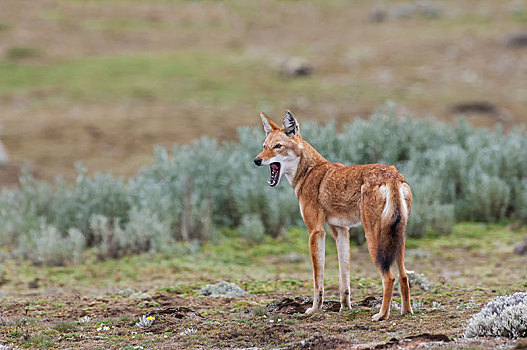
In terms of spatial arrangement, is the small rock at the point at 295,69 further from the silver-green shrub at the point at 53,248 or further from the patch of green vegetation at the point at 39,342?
the patch of green vegetation at the point at 39,342

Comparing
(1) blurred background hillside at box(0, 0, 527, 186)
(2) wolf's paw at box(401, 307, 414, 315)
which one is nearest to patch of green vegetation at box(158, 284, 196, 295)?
(2) wolf's paw at box(401, 307, 414, 315)

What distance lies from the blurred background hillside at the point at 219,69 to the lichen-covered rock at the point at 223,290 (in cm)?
925

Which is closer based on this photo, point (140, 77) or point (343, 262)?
point (343, 262)

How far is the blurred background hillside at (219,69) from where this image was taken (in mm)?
20938

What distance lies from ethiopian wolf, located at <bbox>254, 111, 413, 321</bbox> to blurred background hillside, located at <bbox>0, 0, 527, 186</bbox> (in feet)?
35.2

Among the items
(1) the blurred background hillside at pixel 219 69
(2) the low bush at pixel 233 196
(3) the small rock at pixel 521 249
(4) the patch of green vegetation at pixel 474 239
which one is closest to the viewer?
(3) the small rock at pixel 521 249

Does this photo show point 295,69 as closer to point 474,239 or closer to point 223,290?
point 474,239

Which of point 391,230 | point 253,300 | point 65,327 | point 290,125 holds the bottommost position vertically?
point 253,300

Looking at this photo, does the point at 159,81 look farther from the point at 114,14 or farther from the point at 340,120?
the point at 114,14

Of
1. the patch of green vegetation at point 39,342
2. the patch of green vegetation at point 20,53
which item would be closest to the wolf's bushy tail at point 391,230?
the patch of green vegetation at point 39,342

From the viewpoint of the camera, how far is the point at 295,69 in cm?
2748

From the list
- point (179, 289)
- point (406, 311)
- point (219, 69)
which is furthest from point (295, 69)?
point (406, 311)

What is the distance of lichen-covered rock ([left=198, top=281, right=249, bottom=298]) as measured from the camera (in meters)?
8.15

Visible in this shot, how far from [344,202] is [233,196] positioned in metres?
5.55
